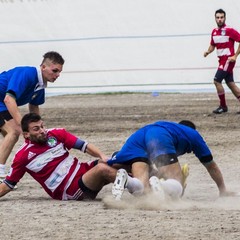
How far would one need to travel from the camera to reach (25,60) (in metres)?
20.5

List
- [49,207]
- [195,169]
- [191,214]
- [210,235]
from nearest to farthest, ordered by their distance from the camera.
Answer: [210,235]
[191,214]
[49,207]
[195,169]

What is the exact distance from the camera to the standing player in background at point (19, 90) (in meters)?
9.61

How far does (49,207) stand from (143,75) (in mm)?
12178

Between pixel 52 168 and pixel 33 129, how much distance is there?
40 cm

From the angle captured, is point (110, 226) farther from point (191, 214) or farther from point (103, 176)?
point (103, 176)

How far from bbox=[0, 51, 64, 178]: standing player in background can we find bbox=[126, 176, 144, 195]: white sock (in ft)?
5.79

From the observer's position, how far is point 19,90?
965cm

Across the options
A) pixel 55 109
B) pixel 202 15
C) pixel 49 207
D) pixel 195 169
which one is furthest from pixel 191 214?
pixel 202 15

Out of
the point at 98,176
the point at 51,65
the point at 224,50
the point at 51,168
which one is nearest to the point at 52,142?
the point at 51,168

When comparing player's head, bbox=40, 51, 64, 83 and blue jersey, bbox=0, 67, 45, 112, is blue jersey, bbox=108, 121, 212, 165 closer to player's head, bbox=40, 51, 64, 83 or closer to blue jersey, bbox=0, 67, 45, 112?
player's head, bbox=40, 51, 64, 83

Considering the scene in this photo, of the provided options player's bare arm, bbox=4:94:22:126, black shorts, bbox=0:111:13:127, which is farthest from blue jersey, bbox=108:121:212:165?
black shorts, bbox=0:111:13:127

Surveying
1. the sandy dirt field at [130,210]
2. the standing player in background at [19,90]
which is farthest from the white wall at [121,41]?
the standing player in background at [19,90]

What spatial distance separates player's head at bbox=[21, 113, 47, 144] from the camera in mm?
8602

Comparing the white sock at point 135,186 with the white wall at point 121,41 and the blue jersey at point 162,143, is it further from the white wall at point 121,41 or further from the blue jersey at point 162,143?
the white wall at point 121,41
